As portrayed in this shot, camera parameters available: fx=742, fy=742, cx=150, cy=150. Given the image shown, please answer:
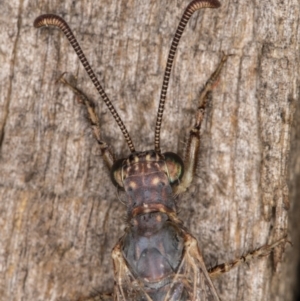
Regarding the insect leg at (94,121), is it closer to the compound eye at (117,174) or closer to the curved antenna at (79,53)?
the compound eye at (117,174)

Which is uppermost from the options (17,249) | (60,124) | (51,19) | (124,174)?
(51,19)

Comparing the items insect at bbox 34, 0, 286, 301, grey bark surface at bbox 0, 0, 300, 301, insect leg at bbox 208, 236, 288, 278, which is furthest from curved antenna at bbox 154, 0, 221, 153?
insect leg at bbox 208, 236, 288, 278

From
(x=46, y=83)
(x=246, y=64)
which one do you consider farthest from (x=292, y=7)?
(x=46, y=83)

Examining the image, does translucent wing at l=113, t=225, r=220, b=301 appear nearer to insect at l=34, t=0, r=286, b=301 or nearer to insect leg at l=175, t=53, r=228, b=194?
insect at l=34, t=0, r=286, b=301

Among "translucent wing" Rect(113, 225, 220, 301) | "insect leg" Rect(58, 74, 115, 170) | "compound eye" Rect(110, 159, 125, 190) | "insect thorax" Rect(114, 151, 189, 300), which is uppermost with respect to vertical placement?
"insect leg" Rect(58, 74, 115, 170)

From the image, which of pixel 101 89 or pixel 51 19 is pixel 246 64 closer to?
pixel 101 89

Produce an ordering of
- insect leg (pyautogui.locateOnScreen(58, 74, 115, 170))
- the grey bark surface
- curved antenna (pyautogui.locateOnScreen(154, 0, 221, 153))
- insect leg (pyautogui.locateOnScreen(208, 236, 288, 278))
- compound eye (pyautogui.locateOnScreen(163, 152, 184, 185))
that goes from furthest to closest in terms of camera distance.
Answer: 1. insect leg (pyautogui.locateOnScreen(58, 74, 115, 170))
2. the grey bark surface
3. insect leg (pyautogui.locateOnScreen(208, 236, 288, 278))
4. compound eye (pyautogui.locateOnScreen(163, 152, 184, 185))
5. curved antenna (pyautogui.locateOnScreen(154, 0, 221, 153))

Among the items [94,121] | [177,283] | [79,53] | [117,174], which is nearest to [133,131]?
[94,121]

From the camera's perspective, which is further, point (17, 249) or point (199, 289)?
point (17, 249)
